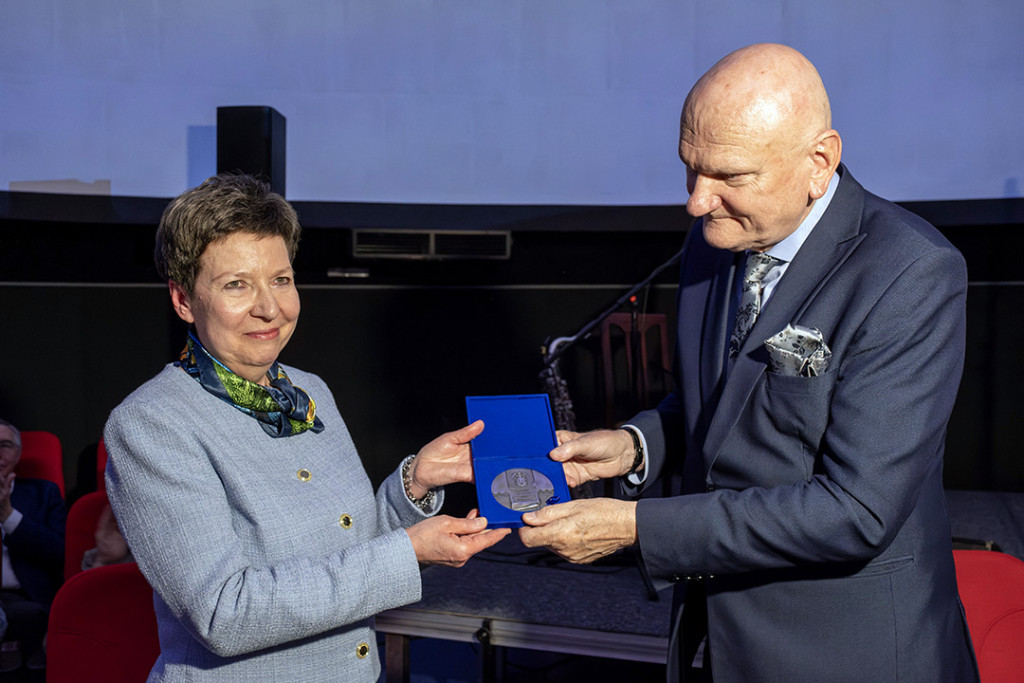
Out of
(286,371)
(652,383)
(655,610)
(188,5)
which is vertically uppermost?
(188,5)

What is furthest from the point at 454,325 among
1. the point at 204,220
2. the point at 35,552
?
the point at 204,220

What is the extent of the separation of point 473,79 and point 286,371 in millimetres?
4626

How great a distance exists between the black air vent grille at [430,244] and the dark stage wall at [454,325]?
0.10 m

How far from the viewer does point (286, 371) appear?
1909 millimetres

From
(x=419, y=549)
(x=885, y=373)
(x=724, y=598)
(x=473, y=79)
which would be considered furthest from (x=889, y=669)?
(x=473, y=79)

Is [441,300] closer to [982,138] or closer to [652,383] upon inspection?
[652,383]

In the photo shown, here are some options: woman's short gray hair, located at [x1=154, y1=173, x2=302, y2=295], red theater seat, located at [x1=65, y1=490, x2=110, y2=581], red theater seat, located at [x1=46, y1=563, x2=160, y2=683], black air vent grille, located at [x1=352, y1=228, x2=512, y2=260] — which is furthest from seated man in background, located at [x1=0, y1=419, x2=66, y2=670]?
black air vent grille, located at [x1=352, y1=228, x2=512, y2=260]

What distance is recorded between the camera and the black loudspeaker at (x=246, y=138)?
17.0 feet

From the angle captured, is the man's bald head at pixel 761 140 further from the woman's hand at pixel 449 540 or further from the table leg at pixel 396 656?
the table leg at pixel 396 656

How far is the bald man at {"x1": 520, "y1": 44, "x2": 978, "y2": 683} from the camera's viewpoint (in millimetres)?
1329

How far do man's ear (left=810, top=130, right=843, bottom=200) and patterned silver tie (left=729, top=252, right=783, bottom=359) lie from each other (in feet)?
0.50

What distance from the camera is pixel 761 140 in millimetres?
1409

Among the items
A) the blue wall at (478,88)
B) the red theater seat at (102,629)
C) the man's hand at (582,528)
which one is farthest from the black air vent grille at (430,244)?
the man's hand at (582,528)

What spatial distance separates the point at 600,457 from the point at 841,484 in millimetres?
606
